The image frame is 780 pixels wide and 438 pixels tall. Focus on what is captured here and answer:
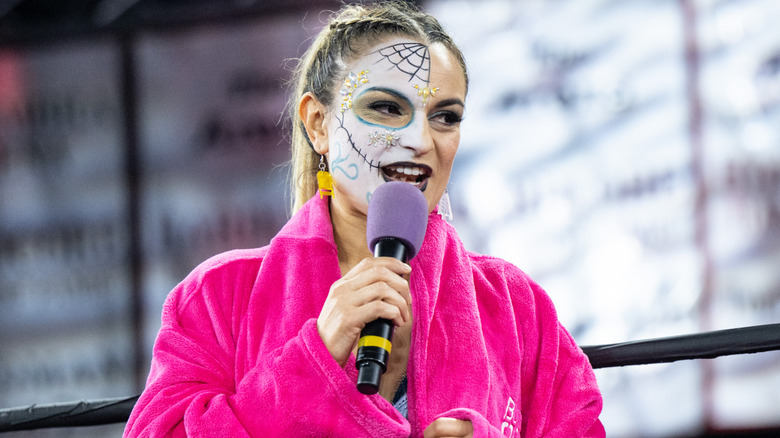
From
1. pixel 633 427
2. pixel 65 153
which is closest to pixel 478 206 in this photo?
pixel 633 427

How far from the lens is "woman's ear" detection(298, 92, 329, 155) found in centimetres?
101

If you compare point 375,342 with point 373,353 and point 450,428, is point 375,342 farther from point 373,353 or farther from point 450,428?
point 450,428

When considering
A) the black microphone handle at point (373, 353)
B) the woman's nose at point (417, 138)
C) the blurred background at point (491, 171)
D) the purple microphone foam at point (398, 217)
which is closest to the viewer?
the black microphone handle at point (373, 353)

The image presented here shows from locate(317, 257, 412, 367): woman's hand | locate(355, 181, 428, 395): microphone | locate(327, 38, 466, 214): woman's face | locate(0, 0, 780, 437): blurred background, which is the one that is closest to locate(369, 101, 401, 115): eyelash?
locate(327, 38, 466, 214): woman's face

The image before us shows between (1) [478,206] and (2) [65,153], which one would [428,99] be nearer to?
(1) [478,206]

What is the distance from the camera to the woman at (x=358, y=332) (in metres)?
0.83

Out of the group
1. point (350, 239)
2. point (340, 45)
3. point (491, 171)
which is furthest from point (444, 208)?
point (491, 171)

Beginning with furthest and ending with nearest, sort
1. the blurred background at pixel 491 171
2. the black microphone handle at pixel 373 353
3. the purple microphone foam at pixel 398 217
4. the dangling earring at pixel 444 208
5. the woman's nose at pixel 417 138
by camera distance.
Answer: the blurred background at pixel 491 171 → the dangling earring at pixel 444 208 → the woman's nose at pixel 417 138 → the purple microphone foam at pixel 398 217 → the black microphone handle at pixel 373 353

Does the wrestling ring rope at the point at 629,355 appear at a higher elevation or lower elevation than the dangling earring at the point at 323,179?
lower

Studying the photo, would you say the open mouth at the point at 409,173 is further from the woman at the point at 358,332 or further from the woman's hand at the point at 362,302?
the woman's hand at the point at 362,302

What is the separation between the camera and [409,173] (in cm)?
95

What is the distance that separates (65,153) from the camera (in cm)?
271

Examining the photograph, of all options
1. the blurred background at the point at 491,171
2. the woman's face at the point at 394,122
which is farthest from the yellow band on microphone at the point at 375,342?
the blurred background at the point at 491,171

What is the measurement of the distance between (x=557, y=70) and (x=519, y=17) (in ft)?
0.69
